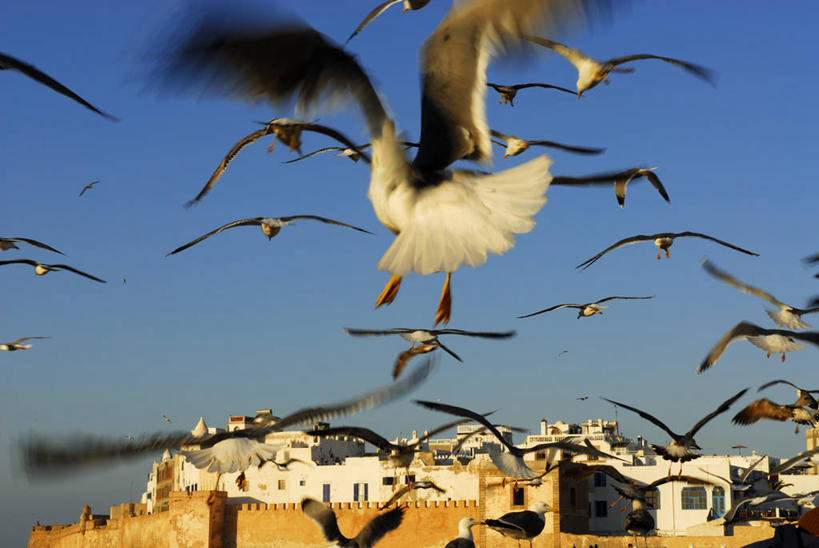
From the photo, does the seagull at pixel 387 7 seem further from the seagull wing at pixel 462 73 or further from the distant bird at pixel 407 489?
the distant bird at pixel 407 489

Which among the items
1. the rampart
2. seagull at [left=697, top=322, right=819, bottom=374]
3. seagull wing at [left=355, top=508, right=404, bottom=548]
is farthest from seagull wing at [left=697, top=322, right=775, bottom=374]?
the rampart

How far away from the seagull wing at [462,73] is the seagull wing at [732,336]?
954 cm

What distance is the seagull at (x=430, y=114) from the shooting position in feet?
18.1

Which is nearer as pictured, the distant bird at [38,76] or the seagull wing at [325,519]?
the distant bird at [38,76]

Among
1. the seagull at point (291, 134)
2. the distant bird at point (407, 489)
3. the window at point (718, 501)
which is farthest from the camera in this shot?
the window at point (718, 501)

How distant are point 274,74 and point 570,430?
2899 inches

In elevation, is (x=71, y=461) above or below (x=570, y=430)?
below

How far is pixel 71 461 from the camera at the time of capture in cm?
528

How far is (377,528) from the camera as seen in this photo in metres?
16.1

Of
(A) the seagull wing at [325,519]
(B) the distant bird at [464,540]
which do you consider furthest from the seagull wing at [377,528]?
(B) the distant bird at [464,540]

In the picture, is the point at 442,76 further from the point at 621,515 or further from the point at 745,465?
the point at 745,465

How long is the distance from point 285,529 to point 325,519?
138 feet

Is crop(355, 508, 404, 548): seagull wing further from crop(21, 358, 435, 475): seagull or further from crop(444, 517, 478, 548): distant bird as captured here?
crop(444, 517, 478, 548): distant bird

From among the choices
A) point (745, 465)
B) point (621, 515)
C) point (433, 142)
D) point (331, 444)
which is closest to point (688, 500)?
point (621, 515)
